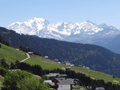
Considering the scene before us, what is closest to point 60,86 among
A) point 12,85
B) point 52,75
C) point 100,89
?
point 52,75

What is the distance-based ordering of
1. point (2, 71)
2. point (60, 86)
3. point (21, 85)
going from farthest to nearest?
point (60, 86) < point (2, 71) < point (21, 85)

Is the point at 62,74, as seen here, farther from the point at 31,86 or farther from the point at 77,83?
the point at 31,86

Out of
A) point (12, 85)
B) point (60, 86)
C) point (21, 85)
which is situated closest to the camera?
point (21, 85)

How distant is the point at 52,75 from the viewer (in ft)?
465

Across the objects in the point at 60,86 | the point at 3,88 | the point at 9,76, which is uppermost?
the point at 9,76

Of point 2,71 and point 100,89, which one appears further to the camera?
point 100,89

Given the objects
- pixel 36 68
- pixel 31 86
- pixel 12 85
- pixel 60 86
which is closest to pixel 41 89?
pixel 31 86

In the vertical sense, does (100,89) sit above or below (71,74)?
below

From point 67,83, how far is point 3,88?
2569 inches

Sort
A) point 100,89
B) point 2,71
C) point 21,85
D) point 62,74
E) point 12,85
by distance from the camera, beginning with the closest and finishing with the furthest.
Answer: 1. point 21,85
2. point 12,85
3. point 2,71
4. point 100,89
5. point 62,74

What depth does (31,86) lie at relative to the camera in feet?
143

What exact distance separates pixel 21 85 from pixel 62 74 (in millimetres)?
114021

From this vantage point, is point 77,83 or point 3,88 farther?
point 77,83

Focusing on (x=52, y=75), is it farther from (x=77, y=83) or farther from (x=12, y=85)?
(x=12, y=85)
